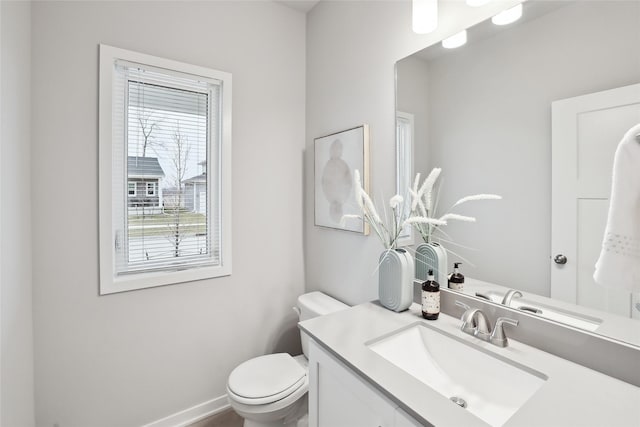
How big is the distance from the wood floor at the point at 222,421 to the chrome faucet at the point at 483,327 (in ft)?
→ 4.86

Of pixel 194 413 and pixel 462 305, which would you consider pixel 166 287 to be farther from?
pixel 462 305

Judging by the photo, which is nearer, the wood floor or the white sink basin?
the white sink basin

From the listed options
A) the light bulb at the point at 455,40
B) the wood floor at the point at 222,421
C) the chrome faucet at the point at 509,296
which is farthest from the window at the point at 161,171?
the chrome faucet at the point at 509,296

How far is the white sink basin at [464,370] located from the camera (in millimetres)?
837

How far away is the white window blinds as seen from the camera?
159cm

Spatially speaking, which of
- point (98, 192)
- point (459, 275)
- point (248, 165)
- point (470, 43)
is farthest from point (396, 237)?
point (98, 192)

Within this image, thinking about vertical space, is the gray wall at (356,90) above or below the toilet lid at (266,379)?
above

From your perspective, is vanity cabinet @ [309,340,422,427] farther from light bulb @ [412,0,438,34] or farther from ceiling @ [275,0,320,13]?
ceiling @ [275,0,320,13]

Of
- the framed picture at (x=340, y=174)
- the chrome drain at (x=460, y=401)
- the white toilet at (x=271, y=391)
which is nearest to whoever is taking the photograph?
the chrome drain at (x=460, y=401)

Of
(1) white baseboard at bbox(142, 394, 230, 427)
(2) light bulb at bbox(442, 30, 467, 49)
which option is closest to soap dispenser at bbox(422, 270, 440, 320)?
(2) light bulb at bbox(442, 30, 467, 49)

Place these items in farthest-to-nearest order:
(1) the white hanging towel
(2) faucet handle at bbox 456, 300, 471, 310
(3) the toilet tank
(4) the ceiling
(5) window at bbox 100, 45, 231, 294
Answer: (4) the ceiling → (3) the toilet tank → (5) window at bbox 100, 45, 231, 294 → (2) faucet handle at bbox 456, 300, 471, 310 → (1) the white hanging towel

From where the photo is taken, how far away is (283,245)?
2104 millimetres

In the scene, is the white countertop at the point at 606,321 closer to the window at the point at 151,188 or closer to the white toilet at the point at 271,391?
the white toilet at the point at 271,391

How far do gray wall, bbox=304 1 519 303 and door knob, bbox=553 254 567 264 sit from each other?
2.36ft
